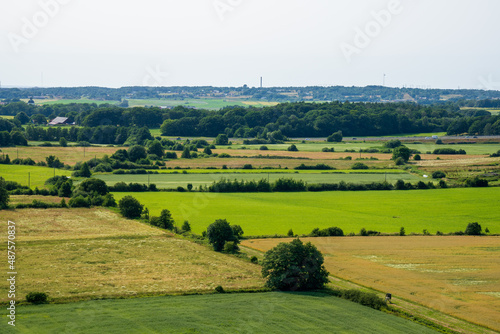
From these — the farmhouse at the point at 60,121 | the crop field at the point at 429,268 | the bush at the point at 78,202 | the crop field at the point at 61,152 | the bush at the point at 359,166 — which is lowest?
the bush at the point at 78,202

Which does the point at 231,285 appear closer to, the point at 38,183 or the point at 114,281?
the point at 114,281

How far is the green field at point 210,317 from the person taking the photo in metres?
23.8

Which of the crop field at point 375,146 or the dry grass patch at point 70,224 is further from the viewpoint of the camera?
the crop field at point 375,146

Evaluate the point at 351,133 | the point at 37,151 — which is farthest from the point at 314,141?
the point at 37,151

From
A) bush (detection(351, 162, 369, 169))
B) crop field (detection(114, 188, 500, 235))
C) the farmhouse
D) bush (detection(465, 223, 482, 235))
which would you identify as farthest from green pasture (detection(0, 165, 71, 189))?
the farmhouse

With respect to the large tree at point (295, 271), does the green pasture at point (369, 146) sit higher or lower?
higher

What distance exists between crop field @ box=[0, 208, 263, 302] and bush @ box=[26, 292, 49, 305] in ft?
2.25

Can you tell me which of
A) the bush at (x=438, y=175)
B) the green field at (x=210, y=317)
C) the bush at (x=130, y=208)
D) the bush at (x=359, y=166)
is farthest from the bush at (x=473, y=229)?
the bush at (x=359, y=166)

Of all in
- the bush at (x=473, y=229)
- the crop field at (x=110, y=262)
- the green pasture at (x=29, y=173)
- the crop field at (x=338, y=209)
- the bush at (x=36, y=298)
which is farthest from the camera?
the green pasture at (x=29, y=173)

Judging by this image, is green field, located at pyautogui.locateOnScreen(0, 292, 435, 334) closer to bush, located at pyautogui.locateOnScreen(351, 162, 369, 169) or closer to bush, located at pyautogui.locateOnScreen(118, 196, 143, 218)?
bush, located at pyautogui.locateOnScreen(118, 196, 143, 218)

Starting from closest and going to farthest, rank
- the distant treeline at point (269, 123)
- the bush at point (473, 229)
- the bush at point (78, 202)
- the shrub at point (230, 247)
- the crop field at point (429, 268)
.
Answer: the crop field at point (429, 268) → the shrub at point (230, 247) → the bush at point (473, 229) → the bush at point (78, 202) → the distant treeline at point (269, 123)

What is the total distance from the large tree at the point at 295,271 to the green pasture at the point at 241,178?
104ft

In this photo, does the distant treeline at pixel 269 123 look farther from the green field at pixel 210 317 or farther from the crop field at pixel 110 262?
the green field at pixel 210 317

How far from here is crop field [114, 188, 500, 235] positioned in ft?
148
